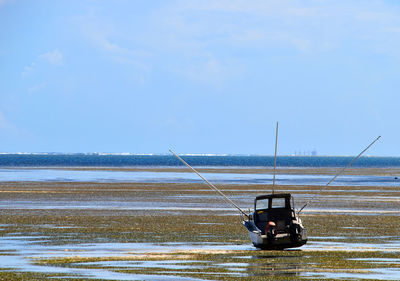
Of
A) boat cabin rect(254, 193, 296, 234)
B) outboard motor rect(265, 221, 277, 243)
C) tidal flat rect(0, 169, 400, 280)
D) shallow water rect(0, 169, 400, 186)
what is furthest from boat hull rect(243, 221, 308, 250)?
shallow water rect(0, 169, 400, 186)

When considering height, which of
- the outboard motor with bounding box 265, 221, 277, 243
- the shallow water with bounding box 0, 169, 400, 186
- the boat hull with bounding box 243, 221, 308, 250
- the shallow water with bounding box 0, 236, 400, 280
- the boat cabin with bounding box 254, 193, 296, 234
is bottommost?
the shallow water with bounding box 0, 236, 400, 280

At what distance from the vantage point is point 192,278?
20578mm

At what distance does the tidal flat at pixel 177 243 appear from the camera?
71.4ft

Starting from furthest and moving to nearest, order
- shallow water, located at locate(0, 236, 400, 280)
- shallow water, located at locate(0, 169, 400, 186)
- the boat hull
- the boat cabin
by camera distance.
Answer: shallow water, located at locate(0, 169, 400, 186), the boat cabin, the boat hull, shallow water, located at locate(0, 236, 400, 280)

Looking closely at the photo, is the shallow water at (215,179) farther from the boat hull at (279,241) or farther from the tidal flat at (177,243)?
the boat hull at (279,241)

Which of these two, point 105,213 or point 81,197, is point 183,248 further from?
point 81,197

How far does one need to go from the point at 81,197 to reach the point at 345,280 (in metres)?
35.0

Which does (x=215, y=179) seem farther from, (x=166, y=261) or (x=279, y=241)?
(x=166, y=261)

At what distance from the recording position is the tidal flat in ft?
71.4

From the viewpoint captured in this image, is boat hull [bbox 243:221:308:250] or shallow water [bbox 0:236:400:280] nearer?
shallow water [bbox 0:236:400:280]

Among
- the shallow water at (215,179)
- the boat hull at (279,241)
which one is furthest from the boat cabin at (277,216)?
the shallow water at (215,179)

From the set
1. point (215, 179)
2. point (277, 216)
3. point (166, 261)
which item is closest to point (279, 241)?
point (277, 216)

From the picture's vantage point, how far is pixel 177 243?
2808cm

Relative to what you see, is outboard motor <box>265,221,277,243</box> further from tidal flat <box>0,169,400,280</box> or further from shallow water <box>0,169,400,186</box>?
shallow water <box>0,169,400,186</box>
